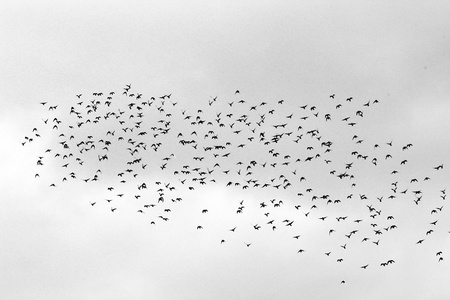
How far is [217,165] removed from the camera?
151 meters

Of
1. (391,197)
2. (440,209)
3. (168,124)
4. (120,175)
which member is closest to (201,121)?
(168,124)

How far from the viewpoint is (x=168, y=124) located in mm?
149625

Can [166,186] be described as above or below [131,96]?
below

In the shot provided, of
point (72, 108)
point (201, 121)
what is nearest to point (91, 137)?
point (72, 108)

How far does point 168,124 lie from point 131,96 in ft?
21.8

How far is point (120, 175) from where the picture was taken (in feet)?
508

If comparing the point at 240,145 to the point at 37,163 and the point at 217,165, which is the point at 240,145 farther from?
the point at 37,163

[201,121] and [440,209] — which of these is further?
[440,209]

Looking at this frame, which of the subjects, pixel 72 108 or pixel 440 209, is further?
pixel 440 209

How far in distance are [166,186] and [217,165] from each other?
Answer: 8.05 m

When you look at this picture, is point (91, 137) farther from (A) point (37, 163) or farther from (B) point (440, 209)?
(B) point (440, 209)

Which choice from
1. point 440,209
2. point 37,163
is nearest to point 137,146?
point 37,163

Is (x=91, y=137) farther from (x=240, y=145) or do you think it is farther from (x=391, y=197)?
(x=391, y=197)

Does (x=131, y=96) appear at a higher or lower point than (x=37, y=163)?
higher
